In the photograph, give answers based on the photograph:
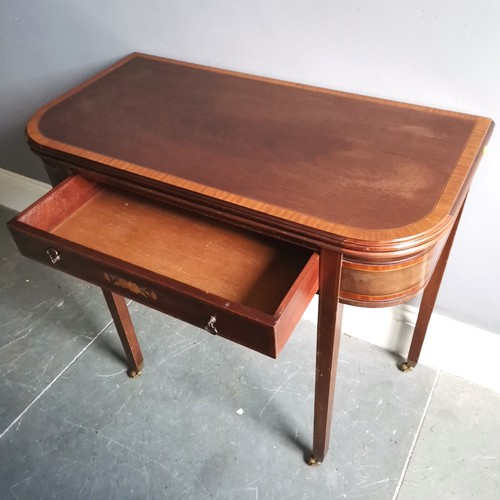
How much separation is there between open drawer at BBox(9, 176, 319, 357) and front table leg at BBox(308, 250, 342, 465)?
0.02m

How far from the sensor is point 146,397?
1328mm

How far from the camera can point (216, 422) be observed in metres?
1.26

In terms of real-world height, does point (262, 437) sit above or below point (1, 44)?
below

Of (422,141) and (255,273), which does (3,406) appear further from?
(422,141)

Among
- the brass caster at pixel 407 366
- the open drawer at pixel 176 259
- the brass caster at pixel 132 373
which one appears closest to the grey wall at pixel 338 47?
the brass caster at pixel 407 366

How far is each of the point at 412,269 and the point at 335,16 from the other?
20.0 inches

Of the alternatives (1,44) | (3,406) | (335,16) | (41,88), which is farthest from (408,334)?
(1,44)

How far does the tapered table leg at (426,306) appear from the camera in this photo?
108 cm

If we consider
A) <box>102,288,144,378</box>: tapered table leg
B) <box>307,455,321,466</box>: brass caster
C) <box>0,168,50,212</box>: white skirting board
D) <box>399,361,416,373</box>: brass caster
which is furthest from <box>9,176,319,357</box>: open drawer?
<box>0,168,50,212</box>: white skirting board

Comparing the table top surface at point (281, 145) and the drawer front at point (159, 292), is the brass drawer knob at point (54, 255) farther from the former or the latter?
the table top surface at point (281, 145)

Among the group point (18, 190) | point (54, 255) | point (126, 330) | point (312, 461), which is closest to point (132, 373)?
point (126, 330)

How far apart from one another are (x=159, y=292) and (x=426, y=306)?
689 millimetres

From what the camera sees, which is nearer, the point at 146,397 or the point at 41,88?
the point at 146,397

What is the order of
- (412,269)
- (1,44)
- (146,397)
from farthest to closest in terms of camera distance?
(1,44) → (146,397) → (412,269)
